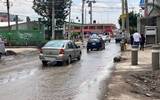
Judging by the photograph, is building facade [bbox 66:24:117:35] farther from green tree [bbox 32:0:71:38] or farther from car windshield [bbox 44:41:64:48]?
car windshield [bbox 44:41:64:48]

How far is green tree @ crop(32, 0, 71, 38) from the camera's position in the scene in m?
74.8

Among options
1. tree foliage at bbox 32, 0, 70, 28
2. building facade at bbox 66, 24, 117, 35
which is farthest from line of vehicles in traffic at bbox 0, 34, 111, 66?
building facade at bbox 66, 24, 117, 35

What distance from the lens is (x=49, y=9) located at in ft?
246

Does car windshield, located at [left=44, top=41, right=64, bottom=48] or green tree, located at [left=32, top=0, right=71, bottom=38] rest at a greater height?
green tree, located at [left=32, top=0, right=71, bottom=38]

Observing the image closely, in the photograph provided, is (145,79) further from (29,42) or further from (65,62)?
(29,42)

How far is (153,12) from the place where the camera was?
59.8 meters

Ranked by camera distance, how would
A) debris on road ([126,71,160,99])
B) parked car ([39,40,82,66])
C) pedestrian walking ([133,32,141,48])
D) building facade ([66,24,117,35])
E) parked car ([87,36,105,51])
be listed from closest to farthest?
debris on road ([126,71,160,99]), parked car ([39,40,82,66]), pedestrian walking ([133,32,141,48]), parked car ([87,36,105,51]), building facade ([66,24,117,35])

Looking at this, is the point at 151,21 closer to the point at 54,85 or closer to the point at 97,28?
the point at 54,85

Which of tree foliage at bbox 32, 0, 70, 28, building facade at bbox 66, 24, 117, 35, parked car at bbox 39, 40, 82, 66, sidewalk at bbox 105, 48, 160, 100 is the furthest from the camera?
building facade at bbox 66, 24, 117, 35

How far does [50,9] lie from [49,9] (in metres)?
0.36

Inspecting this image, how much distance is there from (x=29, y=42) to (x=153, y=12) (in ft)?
51.0

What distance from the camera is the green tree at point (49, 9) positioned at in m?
74.8

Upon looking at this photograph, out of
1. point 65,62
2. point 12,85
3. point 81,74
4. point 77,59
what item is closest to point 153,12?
point 77,59

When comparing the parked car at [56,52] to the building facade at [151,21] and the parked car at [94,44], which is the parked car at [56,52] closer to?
the parked car at [94,44]
